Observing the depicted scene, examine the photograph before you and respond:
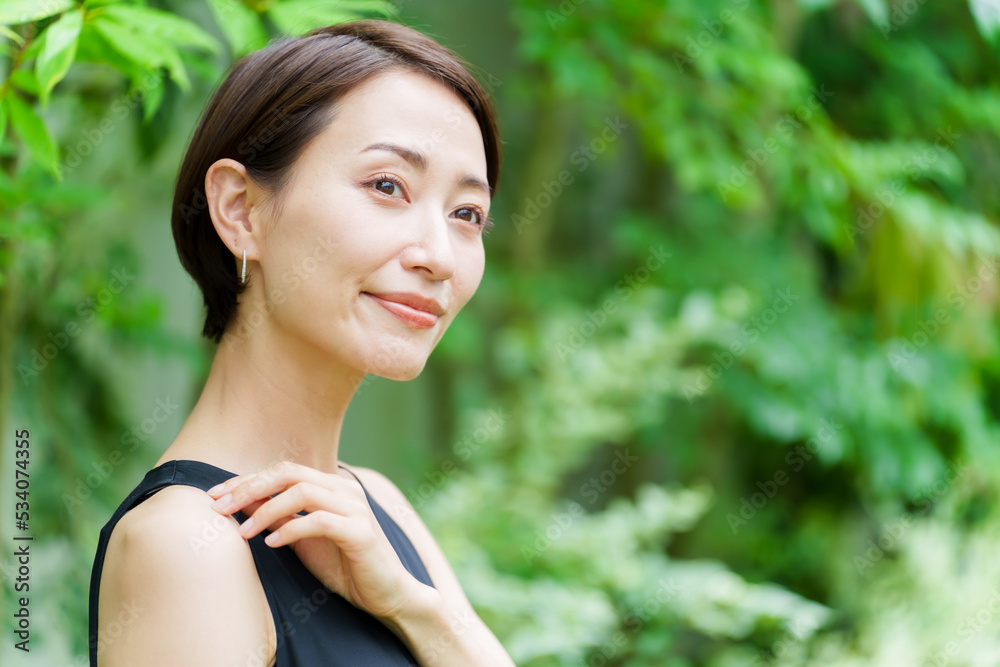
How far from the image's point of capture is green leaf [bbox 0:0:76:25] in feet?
3.11

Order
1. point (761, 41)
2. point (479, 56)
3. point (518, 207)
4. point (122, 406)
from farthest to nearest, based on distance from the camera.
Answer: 1. point (479, 56)
2. point (518, 207)
3. point (122, 406)
4. point (761, 41)

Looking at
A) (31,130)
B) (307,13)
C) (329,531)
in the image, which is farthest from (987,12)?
(31,130)

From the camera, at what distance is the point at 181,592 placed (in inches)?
32.3

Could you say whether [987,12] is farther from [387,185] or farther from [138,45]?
[138,45]

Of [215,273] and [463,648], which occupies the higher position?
[215,273]

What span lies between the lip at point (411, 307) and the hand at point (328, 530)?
202 millimetres

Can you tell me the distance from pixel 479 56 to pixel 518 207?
0.85m

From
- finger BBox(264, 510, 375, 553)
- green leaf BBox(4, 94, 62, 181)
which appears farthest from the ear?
finger BBox(264, 510, 375, 553)

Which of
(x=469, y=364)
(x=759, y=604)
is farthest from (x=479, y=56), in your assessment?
(x=759, y=604)

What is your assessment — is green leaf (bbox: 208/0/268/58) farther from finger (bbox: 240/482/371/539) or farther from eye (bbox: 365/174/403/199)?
finger (bbox: 240/482/371/539)

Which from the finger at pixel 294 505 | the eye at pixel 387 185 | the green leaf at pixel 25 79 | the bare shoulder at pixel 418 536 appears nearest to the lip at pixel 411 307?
the eye at pixel 387 185

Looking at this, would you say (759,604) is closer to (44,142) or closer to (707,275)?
(707,275)

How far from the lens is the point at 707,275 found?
3.33 m

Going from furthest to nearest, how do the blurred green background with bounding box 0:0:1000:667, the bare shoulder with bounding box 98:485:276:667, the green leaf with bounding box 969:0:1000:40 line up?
the blurred green background with bounding box 0:0:1000:667
the green leaf with bounding box 969:0:1000:40
the bare shoulder with bounding box 98:485:276:667
